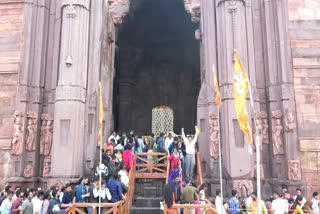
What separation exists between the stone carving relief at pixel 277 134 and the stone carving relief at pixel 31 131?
9.90 m

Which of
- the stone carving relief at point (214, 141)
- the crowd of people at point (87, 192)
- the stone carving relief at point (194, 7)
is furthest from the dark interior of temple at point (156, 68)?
the crowd of people at point (87, 192)

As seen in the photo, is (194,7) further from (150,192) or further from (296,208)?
(296,208)

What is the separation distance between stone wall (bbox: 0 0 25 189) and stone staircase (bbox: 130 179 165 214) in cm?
593

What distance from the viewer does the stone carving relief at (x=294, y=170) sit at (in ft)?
40.0

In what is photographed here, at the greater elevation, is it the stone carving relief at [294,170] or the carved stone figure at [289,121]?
the carved stone figure at [289,121]

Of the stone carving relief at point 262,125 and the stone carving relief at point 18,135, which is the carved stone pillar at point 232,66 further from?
the stone carving relief at point 18,135

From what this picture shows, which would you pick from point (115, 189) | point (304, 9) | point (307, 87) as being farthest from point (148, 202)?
point (304, 9)

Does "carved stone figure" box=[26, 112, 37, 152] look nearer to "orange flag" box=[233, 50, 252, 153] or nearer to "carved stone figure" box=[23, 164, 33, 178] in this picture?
"carved stone figure" box=[23, 164, 33, 178]

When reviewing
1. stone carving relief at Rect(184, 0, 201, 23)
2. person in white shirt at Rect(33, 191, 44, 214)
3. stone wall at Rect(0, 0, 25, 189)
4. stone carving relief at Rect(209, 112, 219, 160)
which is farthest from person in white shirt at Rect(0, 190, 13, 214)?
stone carving relief at Rect(184, 0, 201, 23)

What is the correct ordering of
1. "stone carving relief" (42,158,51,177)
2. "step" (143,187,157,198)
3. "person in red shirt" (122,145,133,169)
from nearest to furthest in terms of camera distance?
"person in red shirt" (122,145,133,169)
"step" (143,187,157,198)
"stone carving relief" (42,158,51,177)

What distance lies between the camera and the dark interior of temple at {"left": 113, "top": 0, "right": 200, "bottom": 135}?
2341cm

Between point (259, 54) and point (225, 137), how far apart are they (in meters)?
4.28

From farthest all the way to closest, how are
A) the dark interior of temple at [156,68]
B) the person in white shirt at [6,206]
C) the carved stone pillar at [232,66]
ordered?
1. the dark interior of temple at [156,68]
2. the carved stone pillar at [232,66]
3. the person in white shirt at [6,206]

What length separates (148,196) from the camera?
11508 millimetres
